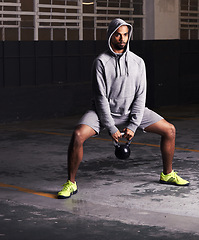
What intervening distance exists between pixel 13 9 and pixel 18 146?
430 centimetres

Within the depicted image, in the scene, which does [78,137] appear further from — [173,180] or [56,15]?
[56,15]

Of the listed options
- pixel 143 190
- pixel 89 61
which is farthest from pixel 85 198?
pixel 89 61

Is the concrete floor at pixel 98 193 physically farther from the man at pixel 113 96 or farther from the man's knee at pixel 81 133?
the man's knee at pixel 81 133

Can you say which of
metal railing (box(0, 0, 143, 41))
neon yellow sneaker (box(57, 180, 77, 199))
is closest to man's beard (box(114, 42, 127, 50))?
Result: neon yellow sneaker (box(57, 180, 77, 199))

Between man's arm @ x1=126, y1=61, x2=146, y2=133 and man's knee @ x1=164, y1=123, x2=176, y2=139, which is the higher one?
man's arm @ x1=126, y1=61, x2=146, y2=133

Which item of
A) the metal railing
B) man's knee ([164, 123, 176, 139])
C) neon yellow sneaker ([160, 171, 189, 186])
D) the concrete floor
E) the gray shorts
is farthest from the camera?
the metal railing

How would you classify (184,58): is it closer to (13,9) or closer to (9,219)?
(13,9)

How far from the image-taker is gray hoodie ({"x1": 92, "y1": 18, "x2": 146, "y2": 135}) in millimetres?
6695

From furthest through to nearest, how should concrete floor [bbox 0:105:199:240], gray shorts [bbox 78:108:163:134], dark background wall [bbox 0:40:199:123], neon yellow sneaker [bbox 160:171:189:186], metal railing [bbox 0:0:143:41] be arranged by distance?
metal railing [bbox 0:0:143:41] → dark background wall [bbox 0:40:199:123] → neon yellow sneaker [bbox 160:171:189:186] → gray shorts [bbox 78:108:163:134] → concrete floor [bbox 0:105:199:240]

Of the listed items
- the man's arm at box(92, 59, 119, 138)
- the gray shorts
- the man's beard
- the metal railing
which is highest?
the metal railing

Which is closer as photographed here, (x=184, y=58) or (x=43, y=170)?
(x=43, y=170)

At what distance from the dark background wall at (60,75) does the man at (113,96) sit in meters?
6.47

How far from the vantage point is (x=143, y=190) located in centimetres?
700

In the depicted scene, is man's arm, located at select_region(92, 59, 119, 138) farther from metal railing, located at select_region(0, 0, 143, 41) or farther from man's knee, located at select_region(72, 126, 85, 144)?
metal railing, located at select_region(0, 0, 143, 41)
